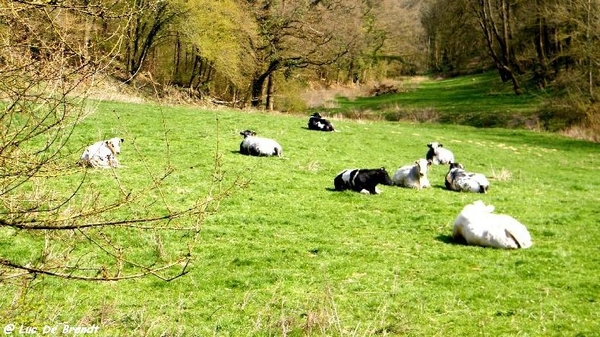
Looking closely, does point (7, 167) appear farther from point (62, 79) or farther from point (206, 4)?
point (206, 4)

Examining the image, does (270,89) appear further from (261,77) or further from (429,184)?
(429,184)

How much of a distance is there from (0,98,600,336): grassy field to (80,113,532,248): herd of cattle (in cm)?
30

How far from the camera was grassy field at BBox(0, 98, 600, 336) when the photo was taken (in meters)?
6.39

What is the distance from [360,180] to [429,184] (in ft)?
8.98

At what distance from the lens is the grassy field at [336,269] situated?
21.0ft

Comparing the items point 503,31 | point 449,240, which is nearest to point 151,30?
point 449,240

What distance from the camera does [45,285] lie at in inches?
284

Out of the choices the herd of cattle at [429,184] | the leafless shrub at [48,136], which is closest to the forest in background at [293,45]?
the herd of cattle at [429,184]

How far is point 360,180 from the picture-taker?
45.6 ft

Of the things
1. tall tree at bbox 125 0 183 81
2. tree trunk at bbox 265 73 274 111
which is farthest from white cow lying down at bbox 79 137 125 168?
tree trunk at bbox 265 73 274 111

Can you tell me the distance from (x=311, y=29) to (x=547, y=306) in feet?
130

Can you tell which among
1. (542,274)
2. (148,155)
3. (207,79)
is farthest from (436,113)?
(542,274)

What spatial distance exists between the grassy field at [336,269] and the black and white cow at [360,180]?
1.08 ft

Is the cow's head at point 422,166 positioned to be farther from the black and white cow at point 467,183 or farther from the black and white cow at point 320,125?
the black and white cow at point 320,125
